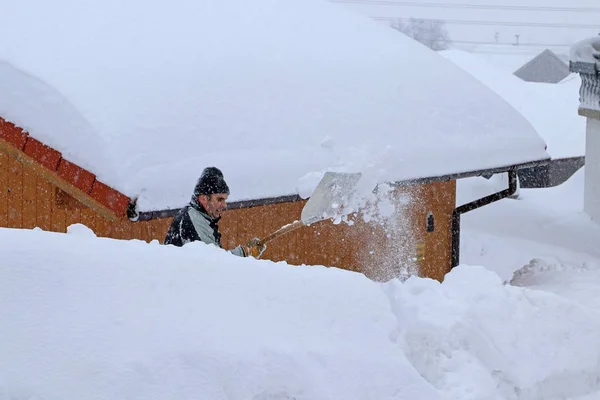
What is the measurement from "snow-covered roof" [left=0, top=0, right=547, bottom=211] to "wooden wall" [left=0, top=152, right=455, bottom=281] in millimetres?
423

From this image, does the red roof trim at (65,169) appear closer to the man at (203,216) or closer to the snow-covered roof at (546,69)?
the man at (203,216)

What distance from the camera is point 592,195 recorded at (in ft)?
46.9

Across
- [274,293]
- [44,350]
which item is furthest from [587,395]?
[44,350]

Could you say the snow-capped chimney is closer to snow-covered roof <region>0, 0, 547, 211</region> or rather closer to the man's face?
snow-covered roof <region>0, 0, 547, 211</region>

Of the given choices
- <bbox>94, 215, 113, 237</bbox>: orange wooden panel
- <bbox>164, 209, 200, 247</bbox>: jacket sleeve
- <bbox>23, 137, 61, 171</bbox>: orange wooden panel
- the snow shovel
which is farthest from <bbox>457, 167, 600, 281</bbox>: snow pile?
<bbox>164, 209, 200, 247</bbox>: jacket sleeve

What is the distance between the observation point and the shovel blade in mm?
6266

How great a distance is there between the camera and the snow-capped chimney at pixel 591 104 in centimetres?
1323

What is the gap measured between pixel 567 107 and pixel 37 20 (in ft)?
69.3

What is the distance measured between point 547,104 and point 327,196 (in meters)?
21.7

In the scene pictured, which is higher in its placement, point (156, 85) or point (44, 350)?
point (156, 85)

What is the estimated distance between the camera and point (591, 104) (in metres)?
13.8

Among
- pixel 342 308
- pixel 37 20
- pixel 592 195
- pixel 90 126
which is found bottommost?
pixel 592 195

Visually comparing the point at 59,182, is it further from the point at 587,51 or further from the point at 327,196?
the point at 587,51

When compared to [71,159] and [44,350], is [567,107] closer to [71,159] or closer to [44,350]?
[71,159]
